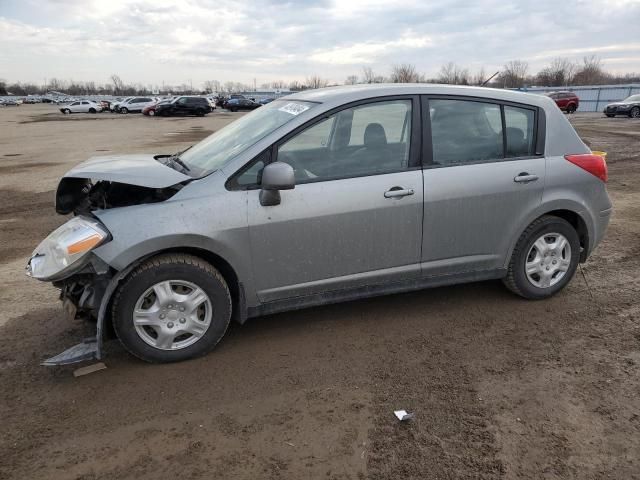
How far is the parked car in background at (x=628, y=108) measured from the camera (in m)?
31.1

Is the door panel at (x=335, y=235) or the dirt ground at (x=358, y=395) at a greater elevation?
the door panel at (x=335, y=235)

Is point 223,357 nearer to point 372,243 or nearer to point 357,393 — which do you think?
point 357,393

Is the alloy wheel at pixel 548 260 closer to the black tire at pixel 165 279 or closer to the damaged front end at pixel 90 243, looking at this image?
the black tire at pixel 165 279

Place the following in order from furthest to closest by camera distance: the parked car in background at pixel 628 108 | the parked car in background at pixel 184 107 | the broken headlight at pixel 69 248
A: the parked car in background at pixel 184 107, the parked car in background at pixel 628 108, the broken headlight at pixel 69 248

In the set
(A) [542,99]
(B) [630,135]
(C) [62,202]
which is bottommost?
(B) [630,135]

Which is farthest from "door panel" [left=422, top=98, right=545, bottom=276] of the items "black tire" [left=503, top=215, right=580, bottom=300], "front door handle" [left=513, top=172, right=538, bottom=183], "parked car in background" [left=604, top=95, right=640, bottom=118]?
"parked car in background" [left=604, top=95, right=640, bottom=118]

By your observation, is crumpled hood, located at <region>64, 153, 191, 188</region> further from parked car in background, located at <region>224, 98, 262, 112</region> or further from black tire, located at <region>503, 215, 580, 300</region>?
parked car in background, located at <region>224, 98, 262, 112</region>

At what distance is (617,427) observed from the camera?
282cm

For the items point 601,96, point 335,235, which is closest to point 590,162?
point 335,235

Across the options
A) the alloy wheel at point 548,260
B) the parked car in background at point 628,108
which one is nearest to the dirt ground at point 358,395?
the alloy wheel at point 548,260

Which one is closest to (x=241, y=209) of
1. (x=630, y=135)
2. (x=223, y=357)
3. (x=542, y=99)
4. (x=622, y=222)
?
(x=223, y=357)

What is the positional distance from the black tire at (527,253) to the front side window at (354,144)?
1300 millimetres

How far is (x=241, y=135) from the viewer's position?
158 inches

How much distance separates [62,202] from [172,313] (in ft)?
4.43
